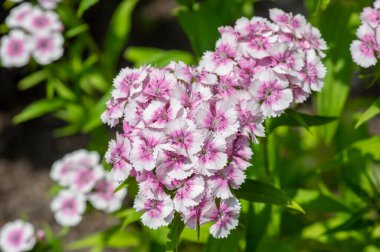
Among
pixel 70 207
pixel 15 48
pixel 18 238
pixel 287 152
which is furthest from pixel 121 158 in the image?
pixel 287 152

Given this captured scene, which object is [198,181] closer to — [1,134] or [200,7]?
[200,7]

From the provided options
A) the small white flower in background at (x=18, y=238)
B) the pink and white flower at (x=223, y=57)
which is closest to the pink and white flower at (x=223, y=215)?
the pink and white flower at (x=223, y=57)

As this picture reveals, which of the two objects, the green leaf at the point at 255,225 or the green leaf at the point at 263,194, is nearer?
the green leaf at the point at 263,194

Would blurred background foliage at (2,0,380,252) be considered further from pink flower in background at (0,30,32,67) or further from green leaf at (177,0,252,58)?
pink flower in background at (0,30,32,67)

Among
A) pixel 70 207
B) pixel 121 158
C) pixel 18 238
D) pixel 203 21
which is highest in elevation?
pixel 203 21

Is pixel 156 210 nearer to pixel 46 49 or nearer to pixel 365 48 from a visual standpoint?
pixel 365 48

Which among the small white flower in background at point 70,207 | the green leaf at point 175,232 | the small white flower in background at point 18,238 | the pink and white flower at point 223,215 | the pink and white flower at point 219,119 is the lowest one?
the small white flower in background at point 18,238

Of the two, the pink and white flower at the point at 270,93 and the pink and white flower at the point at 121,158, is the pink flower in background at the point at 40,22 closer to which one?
the pink and white flower at the point at 121,158
